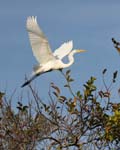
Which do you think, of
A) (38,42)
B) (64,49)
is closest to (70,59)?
(64,49)

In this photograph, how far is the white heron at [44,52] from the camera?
6965mm

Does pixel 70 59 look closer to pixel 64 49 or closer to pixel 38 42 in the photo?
pixel 64 49

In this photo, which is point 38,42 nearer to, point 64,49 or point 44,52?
point 44,52

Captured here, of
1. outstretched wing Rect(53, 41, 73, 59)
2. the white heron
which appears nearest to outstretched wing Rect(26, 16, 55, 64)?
the white heron

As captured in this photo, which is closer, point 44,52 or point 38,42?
point 38,42

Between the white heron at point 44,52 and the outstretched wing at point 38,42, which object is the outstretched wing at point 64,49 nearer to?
the white heron at point 44,52

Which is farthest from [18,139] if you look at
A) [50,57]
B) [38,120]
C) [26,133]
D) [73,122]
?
[50,57]

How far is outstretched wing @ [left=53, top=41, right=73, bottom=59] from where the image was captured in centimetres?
774

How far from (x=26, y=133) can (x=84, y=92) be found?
1.51 m

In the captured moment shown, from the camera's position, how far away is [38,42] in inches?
289

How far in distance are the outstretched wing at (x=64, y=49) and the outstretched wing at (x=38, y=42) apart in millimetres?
135

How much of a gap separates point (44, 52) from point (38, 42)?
1.34ft

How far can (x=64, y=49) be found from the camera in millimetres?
7812

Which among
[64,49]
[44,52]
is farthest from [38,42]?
[64,49]
